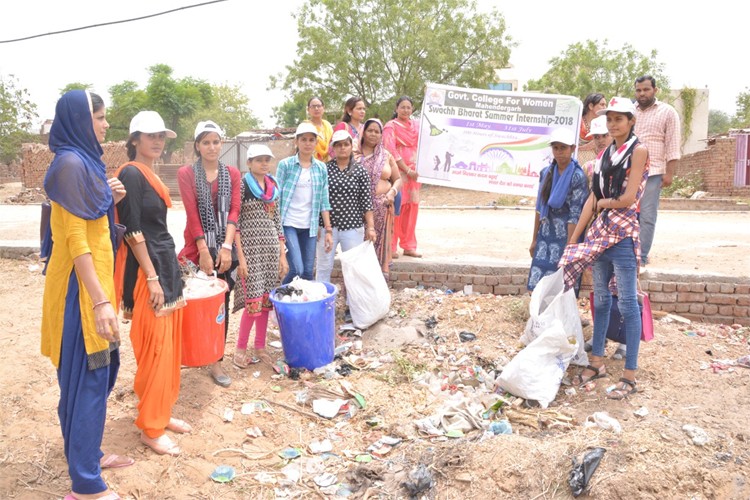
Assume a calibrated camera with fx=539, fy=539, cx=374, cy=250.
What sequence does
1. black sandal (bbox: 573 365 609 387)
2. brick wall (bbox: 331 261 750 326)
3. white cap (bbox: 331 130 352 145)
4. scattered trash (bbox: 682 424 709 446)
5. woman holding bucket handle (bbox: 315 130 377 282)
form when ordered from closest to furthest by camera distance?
scattered trash (bbox: 682 424 709 446) → black sandal (bbox: 573 365 609 387) → white cap (bbox: 331 130 352 145) → woman holding bucket handle (bbox: 315 130 377 282) → brick wall (bbox: 331 261 750 326)

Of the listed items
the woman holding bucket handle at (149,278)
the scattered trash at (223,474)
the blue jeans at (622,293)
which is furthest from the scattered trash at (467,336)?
the woman holding bucket handle at (149,278)

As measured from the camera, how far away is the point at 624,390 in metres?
3.73

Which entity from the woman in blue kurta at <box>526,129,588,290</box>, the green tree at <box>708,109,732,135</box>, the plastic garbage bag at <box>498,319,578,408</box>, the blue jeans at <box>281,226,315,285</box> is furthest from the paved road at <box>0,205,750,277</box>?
the green tree at <box>708,109,732,135</box>

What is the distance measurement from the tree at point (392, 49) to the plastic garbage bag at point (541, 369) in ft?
55.6

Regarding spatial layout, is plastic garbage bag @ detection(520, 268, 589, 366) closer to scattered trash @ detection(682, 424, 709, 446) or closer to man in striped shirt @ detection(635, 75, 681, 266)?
scattered trash @ detection(682, 424, 709, 446)

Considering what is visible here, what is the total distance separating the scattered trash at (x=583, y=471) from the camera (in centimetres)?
270

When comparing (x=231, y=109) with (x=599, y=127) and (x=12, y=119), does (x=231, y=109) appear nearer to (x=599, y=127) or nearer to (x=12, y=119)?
(x=12, y=119)

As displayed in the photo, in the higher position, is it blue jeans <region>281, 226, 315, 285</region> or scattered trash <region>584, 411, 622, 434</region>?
blue jeans <region>281, 226, 315, 285</region>

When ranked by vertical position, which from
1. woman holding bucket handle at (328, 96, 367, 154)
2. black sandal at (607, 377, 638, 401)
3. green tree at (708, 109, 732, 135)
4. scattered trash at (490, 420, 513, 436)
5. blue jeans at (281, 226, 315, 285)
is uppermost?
green tree at (708, 109, 732, 135)

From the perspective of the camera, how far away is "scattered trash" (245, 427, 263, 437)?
3414 mm

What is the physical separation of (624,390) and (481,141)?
12.2 feet

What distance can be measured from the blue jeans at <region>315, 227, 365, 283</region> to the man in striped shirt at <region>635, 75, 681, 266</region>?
8.75 feet

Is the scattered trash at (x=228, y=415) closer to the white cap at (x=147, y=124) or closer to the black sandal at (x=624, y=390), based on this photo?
the white cap at (x=147, y=124)

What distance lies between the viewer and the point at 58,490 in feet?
9.07
